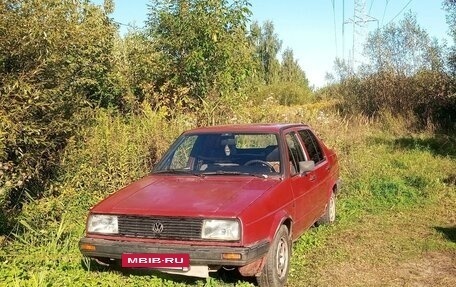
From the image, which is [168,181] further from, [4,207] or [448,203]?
[448,203]

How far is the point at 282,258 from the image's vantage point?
477cm

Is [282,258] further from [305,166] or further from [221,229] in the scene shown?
[305,166]

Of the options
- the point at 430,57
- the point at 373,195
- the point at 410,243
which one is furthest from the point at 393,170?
the point at 430,57

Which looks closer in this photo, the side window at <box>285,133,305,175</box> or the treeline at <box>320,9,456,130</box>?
the side window at <box>285,133,305,175</box>

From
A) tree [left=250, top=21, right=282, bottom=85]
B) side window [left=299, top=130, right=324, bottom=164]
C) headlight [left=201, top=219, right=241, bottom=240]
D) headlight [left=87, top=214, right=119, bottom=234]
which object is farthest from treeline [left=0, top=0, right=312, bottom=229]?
tree [left=250, top=21, right=282, bottom=85]

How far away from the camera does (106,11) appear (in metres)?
11.6

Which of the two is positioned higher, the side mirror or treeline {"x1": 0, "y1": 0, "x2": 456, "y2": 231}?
treeline {"x1": 0, "y1": 0, "x2": 456, "y2": 231}

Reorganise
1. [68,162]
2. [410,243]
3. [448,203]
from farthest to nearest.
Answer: [448,203] < [68,162] < [410,243]

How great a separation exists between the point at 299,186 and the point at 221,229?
1618 millimetres

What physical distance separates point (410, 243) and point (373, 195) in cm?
265

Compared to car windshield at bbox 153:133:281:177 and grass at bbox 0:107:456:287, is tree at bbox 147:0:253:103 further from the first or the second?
car windshield at bbox 153:133:281:177

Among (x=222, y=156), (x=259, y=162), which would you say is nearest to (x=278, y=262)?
(x=259, y=162)

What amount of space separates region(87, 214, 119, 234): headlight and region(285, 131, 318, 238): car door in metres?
1.94

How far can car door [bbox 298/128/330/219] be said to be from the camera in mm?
6259
